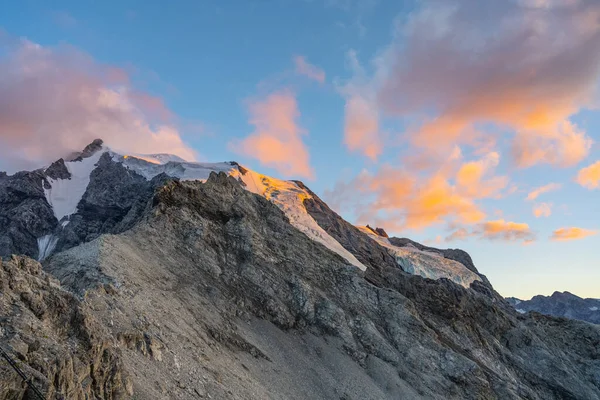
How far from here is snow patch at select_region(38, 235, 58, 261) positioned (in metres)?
118

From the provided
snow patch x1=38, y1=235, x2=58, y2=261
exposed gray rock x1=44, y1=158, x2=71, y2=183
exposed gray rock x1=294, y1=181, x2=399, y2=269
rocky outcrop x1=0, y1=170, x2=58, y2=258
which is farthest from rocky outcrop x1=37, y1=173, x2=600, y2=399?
exposed gray rock x1=44, y1=158, x2=71, y2=183

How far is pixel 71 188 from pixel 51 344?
150 m

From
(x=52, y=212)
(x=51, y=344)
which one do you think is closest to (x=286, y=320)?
(x=51, y=344)

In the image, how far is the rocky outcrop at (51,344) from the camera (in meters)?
15.9

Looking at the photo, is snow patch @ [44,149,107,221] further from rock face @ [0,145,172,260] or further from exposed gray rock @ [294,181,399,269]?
exposed gray rock @ [294,181,399,269]

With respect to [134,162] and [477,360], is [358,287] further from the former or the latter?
[134,162]

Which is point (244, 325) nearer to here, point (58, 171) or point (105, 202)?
point (105, 202)

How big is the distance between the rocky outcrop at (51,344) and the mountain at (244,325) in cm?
7

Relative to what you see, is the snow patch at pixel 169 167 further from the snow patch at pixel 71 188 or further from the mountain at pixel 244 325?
the mountain at pixel 244 325

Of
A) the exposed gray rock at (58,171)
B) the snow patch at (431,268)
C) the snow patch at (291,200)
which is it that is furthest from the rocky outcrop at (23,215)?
the snow patch at (431,268)

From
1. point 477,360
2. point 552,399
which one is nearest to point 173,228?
point 477,360

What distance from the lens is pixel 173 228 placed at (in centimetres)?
5338

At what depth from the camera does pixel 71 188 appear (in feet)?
495

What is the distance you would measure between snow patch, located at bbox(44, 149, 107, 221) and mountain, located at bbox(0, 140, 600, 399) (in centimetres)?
7736
